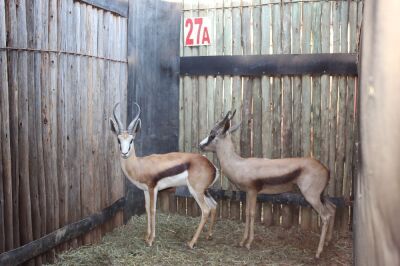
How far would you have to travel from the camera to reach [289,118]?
654cm

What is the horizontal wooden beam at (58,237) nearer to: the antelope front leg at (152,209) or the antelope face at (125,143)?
the antelope front leg at (152,209)

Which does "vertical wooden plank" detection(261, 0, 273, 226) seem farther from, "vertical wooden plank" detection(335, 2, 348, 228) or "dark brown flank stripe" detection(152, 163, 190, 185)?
"dark brown flank stripe" detection(152, 163, 190, 185)

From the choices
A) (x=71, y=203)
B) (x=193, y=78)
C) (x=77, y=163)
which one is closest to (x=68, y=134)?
(x=77, y=163)

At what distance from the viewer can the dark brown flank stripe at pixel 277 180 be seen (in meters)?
5.73

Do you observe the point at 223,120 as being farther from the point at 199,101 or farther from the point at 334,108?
the point at 334,108

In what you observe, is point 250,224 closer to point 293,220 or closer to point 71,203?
point 293,220

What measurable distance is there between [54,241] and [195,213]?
9.31 ft

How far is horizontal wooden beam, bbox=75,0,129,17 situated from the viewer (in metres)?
5.58

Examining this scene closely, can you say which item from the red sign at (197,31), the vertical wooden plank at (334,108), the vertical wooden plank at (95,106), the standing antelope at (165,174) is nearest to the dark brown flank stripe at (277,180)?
the standing antelope at (165,174)

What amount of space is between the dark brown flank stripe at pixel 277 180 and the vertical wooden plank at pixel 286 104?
0.89 metres

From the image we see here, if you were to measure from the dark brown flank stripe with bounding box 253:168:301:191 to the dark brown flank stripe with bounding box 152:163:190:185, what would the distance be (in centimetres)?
98

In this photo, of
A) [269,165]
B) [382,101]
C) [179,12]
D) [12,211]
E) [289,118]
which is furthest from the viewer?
[179,12]

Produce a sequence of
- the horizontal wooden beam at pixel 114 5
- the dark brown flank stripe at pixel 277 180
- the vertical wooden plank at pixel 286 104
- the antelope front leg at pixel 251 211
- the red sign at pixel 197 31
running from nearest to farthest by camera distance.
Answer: the horizontal wooden beam at pixel 114 5
the dark brown flank stripe at pixel 277 180
the antelope front leg at pixel 251 211
the vertical wooden plank at pixel 286 104
the red sign at pixel 197 31

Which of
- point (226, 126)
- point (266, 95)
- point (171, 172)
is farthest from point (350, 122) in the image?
point (171, 172)
